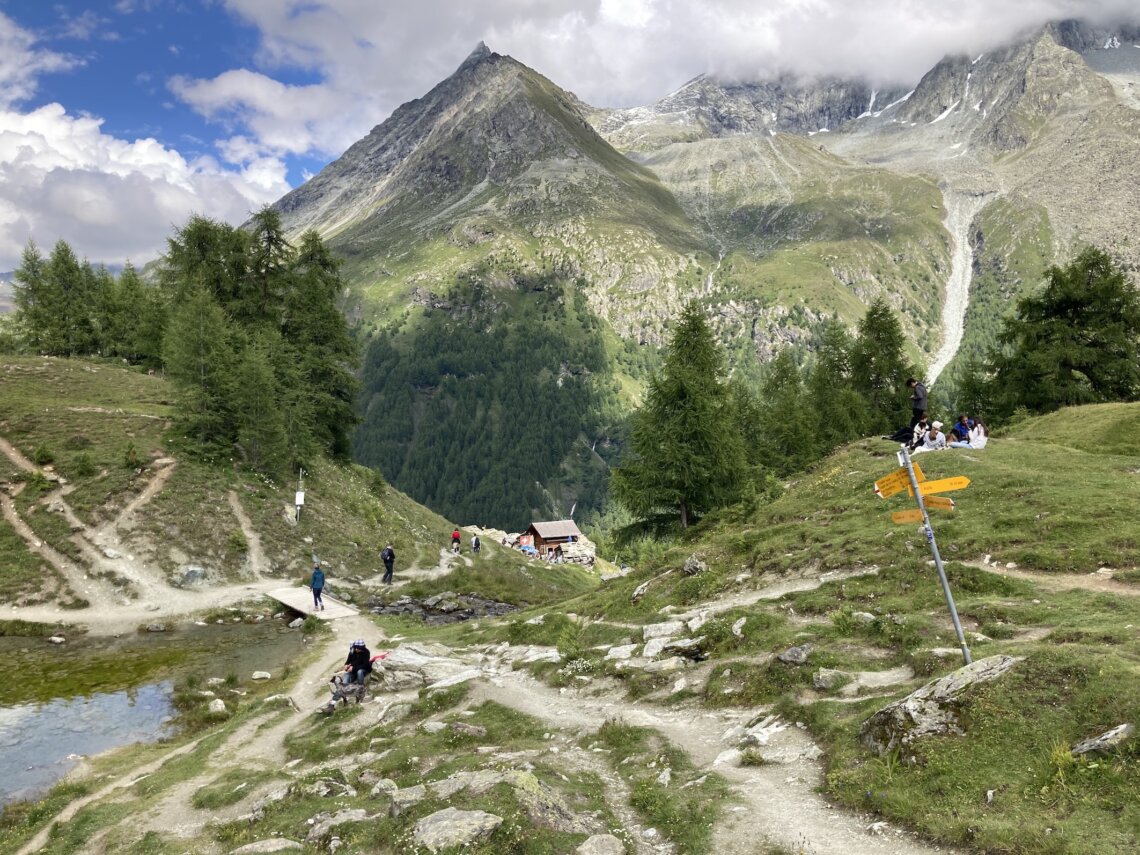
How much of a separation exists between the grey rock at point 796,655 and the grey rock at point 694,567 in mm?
9801

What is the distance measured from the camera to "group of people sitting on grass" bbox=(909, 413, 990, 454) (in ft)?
102

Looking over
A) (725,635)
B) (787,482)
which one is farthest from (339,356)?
(725,635)

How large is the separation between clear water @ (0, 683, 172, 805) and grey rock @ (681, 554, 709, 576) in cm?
2127

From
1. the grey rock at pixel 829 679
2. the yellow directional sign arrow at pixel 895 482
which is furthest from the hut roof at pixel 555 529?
the yellow directional sign arrow at pixel 895 482

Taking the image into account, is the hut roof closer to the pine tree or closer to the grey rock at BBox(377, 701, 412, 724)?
the pine tree

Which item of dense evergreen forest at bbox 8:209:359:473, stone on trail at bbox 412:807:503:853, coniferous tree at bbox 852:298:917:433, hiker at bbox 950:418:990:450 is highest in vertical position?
dense evergreen forest at bbox 8:209:359:473

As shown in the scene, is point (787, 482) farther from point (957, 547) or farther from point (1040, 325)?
point (1040, 325)

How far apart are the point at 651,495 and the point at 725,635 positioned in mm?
20505

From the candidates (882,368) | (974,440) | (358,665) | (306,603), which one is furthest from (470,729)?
(882,368)

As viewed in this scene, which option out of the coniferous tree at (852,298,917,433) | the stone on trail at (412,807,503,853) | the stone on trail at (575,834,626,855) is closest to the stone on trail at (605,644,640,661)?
the stone on trail at (575,834,626,855)

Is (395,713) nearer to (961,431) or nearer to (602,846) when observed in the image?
(602,846)

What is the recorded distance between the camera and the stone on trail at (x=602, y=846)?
10.7 metres

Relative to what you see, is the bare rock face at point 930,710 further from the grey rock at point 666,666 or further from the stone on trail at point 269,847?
the stone on trail at point 269,847

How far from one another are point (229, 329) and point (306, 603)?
26438 mm
